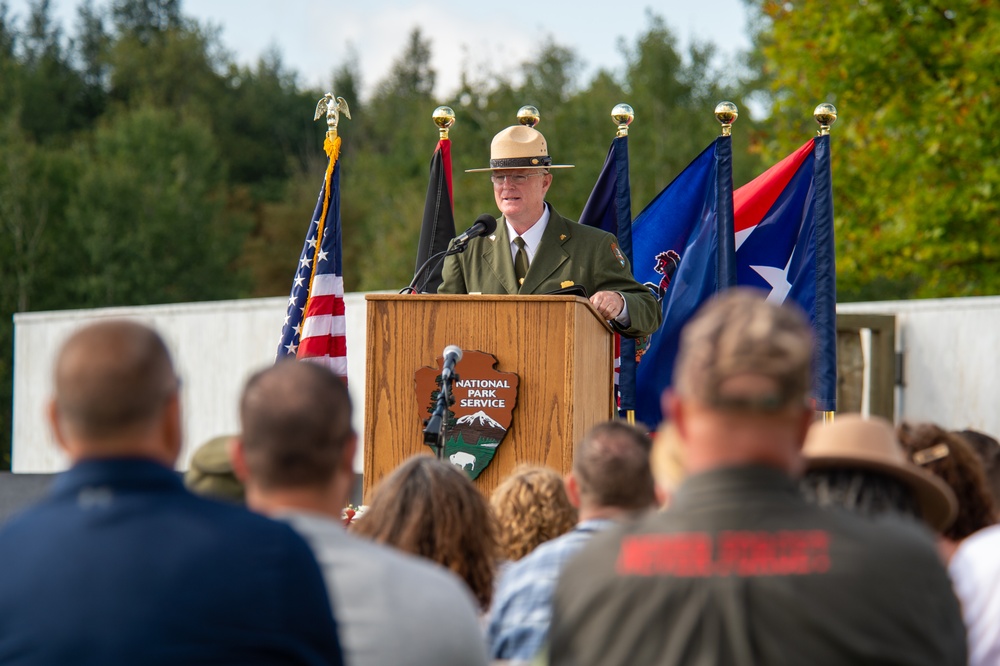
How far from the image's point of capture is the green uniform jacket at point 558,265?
5953 millimetres

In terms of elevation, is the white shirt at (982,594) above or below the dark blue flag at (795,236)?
below

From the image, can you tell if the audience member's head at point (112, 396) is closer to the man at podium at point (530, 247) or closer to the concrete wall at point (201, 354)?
the man at podium at point (530, 247)

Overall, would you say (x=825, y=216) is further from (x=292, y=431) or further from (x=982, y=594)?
(x=292, y=431)

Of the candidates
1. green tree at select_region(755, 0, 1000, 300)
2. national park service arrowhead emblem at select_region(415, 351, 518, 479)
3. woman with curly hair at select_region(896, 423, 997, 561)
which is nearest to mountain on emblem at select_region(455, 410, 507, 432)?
national park service arrowhead emblem at select_region(415, 351, 518, 479)

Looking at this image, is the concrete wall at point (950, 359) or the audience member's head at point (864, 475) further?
the concrete wall at point (950, 359)

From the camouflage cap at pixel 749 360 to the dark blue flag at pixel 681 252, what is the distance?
5.44 m

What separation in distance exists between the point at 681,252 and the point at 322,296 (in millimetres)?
1904

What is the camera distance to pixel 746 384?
6.23 ft

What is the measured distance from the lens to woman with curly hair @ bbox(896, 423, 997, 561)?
3.13 meters

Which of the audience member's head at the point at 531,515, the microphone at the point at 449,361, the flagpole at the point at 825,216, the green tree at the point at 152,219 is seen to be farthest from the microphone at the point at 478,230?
the green tree at the point at 152,219

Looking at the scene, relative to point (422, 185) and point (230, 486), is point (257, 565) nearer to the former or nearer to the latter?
point (230, 486)

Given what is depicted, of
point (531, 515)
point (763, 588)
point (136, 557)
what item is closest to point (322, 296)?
point (531, 515)

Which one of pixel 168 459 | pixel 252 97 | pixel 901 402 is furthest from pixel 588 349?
pixel 252 97

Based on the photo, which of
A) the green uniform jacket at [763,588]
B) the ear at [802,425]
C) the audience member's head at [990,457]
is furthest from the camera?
the audience member's head at [990,457]
